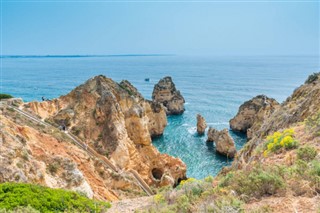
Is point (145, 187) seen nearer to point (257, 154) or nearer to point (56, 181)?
point (56, 181)

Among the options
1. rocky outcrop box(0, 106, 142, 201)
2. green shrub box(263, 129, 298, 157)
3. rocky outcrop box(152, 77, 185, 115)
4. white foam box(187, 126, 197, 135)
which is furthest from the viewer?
rocky outcrop box(152, 77, 185, 115)

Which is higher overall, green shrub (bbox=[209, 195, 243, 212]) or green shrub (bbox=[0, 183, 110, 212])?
green shrub (bbox=[209, 195, 243, 212])

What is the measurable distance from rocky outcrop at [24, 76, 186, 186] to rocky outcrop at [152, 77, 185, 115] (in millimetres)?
31832

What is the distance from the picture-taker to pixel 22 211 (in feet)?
28.9

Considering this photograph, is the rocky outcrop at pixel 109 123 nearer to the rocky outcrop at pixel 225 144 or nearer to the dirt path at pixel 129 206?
the rocky outcrop at pixel 225 144

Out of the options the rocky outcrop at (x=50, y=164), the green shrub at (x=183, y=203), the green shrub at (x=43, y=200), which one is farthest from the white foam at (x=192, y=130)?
the green shrub at (x=183, y=203)

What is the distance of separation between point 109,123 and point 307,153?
23344 mm

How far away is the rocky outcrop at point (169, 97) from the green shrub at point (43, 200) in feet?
201

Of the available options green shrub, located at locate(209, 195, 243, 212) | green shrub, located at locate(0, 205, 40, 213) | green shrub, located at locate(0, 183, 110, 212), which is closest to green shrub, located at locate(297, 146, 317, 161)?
green shrub, located at locate(209, 195, 243, 212)

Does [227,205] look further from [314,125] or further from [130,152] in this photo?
[130,152]

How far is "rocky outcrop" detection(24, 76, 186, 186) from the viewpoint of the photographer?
98.0 feet

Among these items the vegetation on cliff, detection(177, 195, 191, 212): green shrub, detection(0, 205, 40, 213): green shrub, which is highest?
the vegetation on cliff

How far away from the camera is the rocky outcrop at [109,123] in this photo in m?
29.9

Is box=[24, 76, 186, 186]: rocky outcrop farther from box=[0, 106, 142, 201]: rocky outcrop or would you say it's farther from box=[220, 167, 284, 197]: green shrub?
box=[220, 167, 284, 197]: green shrub
